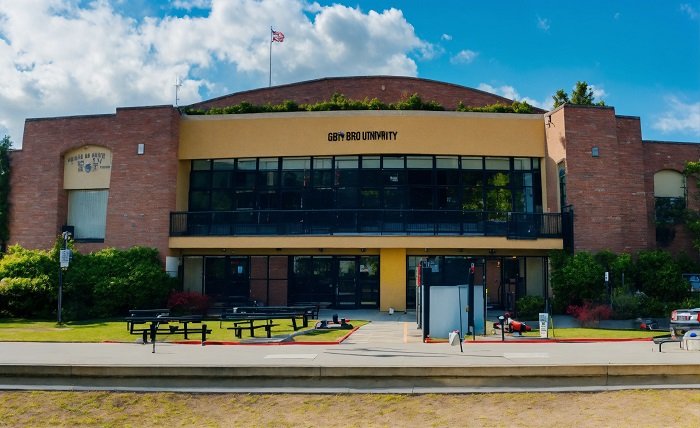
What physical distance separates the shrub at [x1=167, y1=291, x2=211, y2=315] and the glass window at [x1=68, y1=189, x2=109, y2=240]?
5756 mm

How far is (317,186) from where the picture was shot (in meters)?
29.2

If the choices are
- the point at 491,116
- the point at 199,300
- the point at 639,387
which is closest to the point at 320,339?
the point at 639,387

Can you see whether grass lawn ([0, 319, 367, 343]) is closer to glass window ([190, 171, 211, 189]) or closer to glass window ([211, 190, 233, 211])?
glass window ([211, 190, 233, 211])

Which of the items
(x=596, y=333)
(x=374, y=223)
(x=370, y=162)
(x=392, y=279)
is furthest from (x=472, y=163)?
(x=596, y=333)

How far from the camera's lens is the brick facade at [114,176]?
92.9 ft

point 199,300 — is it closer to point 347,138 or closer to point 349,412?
point 347,138

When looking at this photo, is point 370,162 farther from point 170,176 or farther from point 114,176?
point 114,176

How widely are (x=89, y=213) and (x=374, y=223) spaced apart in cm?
1378

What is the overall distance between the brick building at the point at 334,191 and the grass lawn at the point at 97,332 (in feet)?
18.7

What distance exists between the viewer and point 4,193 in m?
29.6

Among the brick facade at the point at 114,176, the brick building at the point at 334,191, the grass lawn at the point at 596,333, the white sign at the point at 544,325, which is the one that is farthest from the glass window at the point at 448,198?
the brick facade at the point at 114,176

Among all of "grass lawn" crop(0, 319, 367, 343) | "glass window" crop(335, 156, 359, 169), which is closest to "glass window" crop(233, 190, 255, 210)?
"glass window" crop(335, 156, 359, 169)

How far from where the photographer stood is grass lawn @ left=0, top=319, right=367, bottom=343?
709 inches

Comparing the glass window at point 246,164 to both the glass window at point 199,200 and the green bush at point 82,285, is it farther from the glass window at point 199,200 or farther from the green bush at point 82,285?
the green bush at point 82,285
